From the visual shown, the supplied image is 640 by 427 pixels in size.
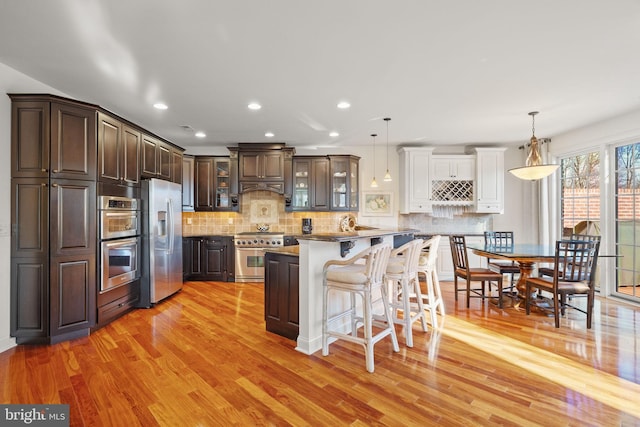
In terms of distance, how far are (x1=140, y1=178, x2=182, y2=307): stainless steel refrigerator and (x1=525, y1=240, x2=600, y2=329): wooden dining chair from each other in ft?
15.9

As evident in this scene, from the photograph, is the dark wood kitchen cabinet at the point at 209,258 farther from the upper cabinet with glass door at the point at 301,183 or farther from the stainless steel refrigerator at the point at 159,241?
the upper cabinet with glass door at the point at 301,183

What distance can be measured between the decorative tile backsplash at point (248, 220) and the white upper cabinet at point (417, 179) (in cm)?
135

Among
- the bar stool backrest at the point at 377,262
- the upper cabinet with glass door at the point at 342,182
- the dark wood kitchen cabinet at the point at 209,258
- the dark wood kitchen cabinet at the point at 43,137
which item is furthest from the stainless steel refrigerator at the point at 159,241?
the bar stool backrest at the point at 377,262

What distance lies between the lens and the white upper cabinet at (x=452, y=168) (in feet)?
19.0

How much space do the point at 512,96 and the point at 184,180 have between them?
17.0ft

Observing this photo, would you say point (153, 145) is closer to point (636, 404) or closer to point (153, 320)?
point (153, 320)

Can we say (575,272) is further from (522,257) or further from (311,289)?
(311,289)

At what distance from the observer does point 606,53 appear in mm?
2549

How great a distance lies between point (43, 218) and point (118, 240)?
2.45ft

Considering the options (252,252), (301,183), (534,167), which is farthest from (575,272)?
(252,252)

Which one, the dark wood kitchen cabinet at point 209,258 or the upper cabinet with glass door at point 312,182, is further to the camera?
the upper cabinet with glass door at point 312,182

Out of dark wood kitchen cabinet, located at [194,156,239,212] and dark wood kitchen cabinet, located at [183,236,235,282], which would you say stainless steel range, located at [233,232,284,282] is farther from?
dark wood kitchen cabinet, located at [194,156,239,212]

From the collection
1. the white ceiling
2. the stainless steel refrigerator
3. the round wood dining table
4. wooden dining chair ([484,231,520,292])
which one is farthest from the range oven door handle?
wooden dining chair ([484,231,520,292])

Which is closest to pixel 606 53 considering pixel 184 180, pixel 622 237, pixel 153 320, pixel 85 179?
pixel 622 237
